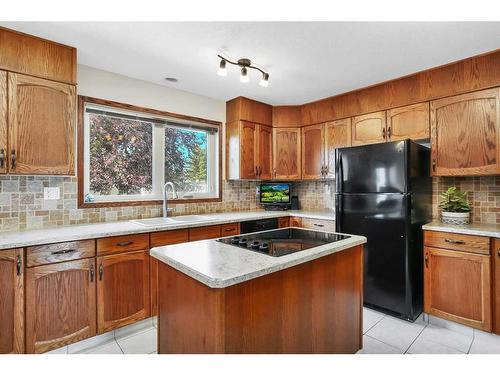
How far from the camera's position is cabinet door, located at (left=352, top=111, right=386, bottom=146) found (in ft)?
9.93

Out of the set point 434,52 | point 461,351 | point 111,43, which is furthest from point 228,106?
point 461,351

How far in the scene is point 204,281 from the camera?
108 centimetres

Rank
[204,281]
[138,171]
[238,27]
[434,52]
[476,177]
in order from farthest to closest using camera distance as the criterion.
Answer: [138,171] < [476,177] < [434,52] < [238,27] < [204,281]

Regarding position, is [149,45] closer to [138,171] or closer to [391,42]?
[138,171]

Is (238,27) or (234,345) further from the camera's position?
(238,27)

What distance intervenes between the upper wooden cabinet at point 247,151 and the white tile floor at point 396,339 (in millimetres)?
1969

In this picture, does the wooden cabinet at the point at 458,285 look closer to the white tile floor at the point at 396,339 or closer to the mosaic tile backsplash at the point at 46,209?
the white tile floor at the point at 396,339

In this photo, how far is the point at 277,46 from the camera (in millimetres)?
2176

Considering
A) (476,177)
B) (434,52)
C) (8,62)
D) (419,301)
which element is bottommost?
(419,301)

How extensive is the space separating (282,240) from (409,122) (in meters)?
Result: 2.05

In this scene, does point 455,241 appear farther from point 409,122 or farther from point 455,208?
point 409,122

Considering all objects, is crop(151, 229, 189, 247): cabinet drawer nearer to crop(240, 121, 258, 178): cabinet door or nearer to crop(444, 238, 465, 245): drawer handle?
crop(240, 121, 258, 178): cabinet door

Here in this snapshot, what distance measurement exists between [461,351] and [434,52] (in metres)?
2.38

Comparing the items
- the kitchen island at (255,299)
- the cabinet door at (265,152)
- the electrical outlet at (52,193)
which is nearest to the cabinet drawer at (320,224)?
the cabinet door at (265,152)
